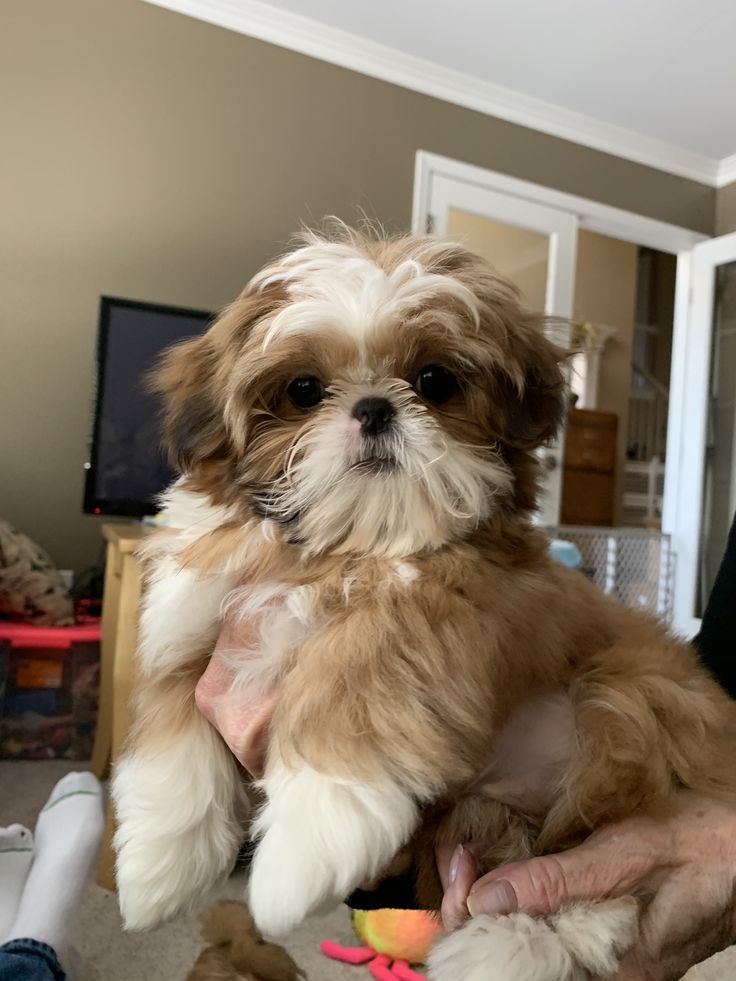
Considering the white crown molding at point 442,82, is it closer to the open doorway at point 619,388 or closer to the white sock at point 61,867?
the open doorway at point 619,388

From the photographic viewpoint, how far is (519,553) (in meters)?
1.07

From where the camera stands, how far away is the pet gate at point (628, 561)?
453cm

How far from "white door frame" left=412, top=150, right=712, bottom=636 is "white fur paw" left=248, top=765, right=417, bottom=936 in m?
4.56

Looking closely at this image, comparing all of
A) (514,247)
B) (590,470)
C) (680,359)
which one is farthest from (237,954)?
(590,470)

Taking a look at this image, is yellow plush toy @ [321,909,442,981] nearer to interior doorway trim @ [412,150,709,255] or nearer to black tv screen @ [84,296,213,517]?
black tv screen @ [84,296,213,517]

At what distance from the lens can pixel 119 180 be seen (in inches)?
147

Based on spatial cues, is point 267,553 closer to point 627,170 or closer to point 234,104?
point 234,104

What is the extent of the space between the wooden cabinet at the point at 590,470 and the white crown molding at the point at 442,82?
2.50 metres

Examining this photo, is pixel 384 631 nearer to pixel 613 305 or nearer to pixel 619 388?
pixel 613 305

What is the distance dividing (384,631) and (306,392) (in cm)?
36

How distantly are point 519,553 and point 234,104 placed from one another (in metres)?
3.66

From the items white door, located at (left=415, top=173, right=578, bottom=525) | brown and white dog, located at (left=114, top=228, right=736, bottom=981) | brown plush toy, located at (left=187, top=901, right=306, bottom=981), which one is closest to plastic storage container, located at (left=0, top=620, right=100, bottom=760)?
brown plush toy, located at (left=187, top=901, right=306, bottom=981)

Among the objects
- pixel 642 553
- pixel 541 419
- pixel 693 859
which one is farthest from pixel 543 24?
pixel 693 859

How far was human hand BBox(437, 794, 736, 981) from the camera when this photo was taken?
37.3 inches
